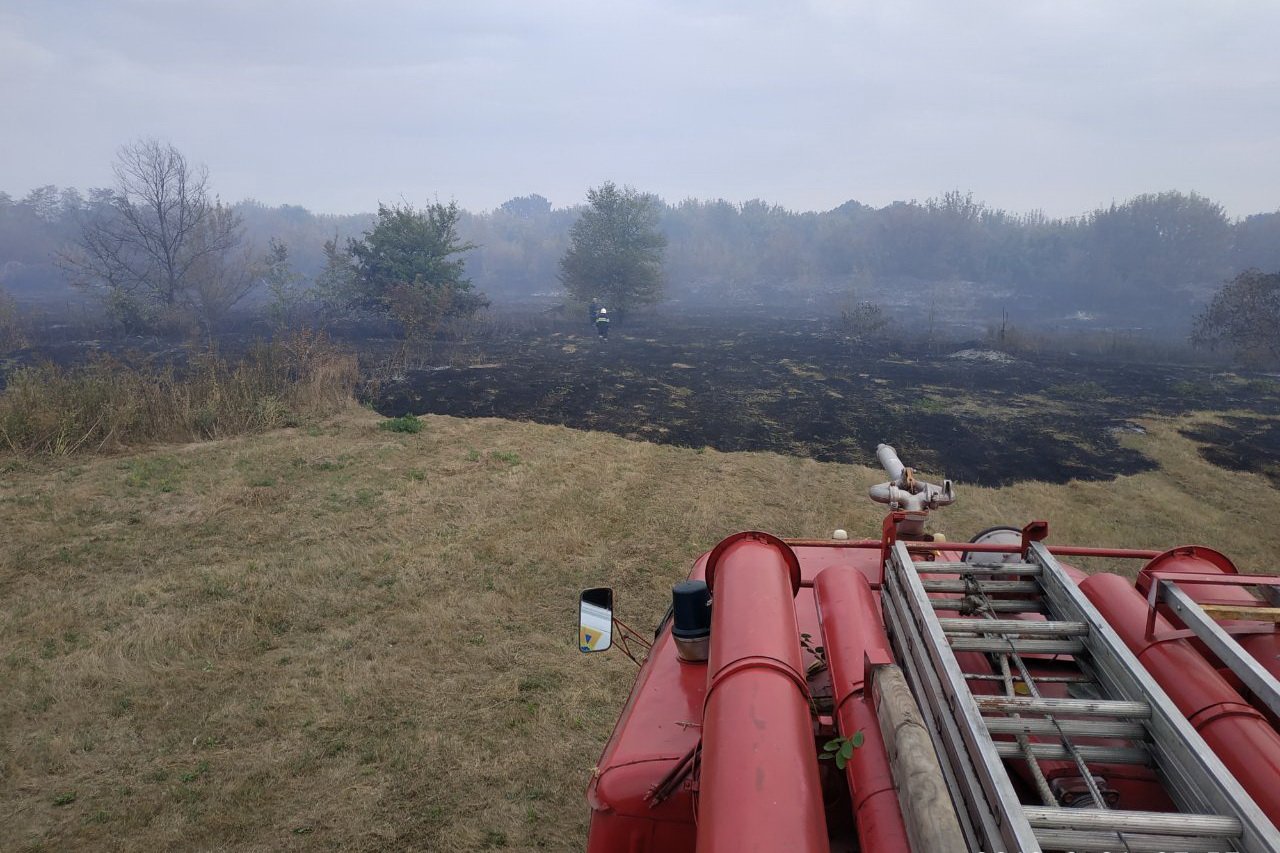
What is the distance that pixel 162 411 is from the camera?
1200 cm

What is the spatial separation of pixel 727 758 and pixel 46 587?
Answer: 8177mm

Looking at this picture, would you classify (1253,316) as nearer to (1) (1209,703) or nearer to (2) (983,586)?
(2) (983,586)

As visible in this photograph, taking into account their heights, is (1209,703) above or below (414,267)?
below

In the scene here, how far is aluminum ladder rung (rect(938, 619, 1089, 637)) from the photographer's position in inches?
85.4

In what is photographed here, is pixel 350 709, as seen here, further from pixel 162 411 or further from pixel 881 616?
pixel 162 411

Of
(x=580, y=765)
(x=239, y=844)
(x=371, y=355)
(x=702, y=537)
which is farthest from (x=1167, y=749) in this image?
(x=371, y=355)

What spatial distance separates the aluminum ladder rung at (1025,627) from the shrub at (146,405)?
13.0 meters

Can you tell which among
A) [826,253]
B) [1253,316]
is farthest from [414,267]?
[826,253]

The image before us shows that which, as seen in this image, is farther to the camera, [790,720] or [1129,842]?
[790,720]

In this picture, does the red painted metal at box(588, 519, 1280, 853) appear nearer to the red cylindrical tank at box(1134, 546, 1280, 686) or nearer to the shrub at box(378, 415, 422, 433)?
the red cylindrical tank at box(1134, 546, 1280, 686)

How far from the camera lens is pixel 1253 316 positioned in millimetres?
24406

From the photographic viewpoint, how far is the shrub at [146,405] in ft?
35.2

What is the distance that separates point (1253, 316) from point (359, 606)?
30841mm

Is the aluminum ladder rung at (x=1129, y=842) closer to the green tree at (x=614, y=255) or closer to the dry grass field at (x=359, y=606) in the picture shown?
the dry grass field at (x=359, y=606)
